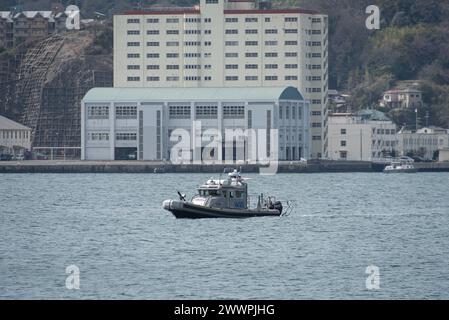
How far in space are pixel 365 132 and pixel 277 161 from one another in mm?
19141

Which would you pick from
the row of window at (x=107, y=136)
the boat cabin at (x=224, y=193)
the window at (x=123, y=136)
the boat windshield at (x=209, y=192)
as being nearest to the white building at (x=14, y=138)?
the row of window at (x=107, y=136)

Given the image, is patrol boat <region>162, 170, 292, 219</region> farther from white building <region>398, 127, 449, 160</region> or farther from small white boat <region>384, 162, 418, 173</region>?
white building <region>398, 127, 449, 160</region>

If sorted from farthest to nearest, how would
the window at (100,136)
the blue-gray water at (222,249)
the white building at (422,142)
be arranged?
the white building at (422,142) → the window at (100,136) → the blue-gray water at (222,249)

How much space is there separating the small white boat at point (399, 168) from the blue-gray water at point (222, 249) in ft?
200

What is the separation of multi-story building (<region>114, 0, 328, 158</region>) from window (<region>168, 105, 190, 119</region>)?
8.88m

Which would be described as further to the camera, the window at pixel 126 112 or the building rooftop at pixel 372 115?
the building rooftop at pixel 372 115

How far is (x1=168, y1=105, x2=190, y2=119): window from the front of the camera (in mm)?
163250

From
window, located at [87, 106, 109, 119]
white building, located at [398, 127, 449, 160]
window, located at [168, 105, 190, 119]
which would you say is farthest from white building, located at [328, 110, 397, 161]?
window, located at [87, 106, 109, 119]

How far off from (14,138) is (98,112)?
66.3 feet

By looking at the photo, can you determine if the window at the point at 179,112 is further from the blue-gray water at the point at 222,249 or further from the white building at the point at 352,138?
the blue-gray water at the point at 222,249

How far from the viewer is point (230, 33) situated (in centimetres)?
17325

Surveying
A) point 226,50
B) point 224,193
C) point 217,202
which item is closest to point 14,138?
point 226,50

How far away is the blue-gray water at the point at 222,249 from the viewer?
171 ft

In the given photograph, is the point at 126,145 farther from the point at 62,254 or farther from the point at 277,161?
the point at 62,254
